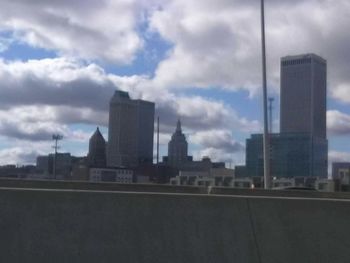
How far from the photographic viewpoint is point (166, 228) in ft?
29.1

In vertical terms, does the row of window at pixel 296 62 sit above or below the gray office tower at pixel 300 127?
above

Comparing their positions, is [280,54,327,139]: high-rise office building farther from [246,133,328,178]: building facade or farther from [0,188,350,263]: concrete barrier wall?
[0,188,350,263]: concrete barrier wall

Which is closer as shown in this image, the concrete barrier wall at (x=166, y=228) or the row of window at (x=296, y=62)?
the concrete barrier wall at (x=166, y=228)

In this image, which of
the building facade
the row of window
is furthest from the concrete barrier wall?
the building facade

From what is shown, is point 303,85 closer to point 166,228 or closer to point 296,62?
point 296,62

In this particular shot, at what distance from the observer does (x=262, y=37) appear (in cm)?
3195

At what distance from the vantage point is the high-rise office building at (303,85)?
152 feet

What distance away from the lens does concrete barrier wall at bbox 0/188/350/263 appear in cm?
843

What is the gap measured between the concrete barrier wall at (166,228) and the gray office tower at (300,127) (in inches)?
1444

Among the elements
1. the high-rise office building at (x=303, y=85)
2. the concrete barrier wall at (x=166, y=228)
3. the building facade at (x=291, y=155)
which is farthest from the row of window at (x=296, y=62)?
the concrete barrier wall at (x=166, y=228)

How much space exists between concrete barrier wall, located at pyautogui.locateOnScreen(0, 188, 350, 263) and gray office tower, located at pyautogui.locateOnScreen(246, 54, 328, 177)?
36.7 m

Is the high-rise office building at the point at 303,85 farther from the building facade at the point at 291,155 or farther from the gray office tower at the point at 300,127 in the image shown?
the building facade at the point at 291,155

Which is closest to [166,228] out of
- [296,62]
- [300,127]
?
[296,62]

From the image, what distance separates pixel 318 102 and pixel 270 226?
Answer: 139ft
